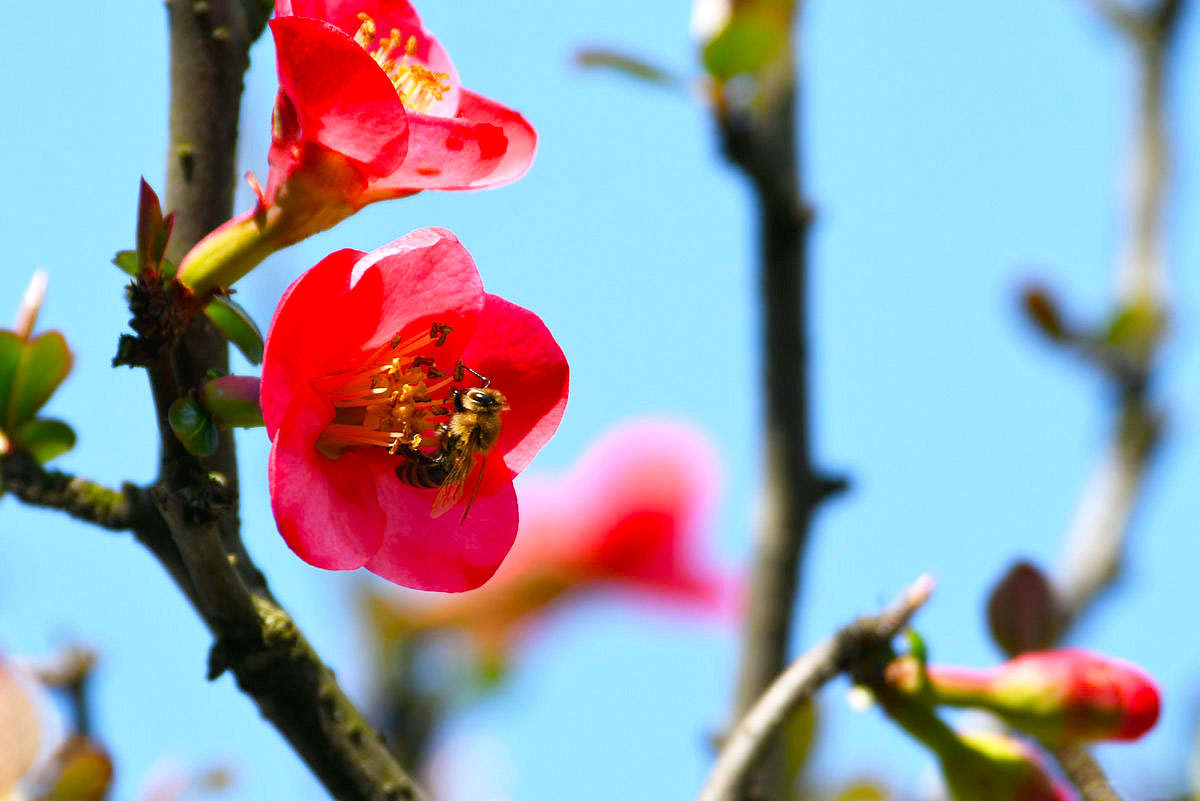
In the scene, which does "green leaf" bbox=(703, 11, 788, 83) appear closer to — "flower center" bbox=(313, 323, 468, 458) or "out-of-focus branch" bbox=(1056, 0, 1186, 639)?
"flower center" bbox=(313, 323, 468, 458)

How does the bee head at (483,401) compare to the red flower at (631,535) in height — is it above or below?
below

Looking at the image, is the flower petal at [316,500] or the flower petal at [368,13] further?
the flower petal at [368,13]

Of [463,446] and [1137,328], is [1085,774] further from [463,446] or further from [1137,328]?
[1137,328]

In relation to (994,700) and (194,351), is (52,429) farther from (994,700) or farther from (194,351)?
(994,700)

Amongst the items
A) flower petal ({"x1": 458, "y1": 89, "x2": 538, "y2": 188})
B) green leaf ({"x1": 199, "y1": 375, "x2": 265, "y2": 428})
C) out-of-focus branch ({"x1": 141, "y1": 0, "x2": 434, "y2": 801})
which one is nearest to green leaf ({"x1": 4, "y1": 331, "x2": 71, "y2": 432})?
out-of-focus branch ({"x1": 141, "y1": 0, "x2": 434, "y2": 801})

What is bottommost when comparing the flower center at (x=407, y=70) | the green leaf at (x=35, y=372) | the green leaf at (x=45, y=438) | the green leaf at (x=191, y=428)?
the green leaf at (x=191, y=428)

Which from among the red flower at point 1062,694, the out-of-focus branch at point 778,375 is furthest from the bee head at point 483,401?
the out-of-focus branch at point 778,375

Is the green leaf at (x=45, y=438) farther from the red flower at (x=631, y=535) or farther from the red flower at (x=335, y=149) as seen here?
the red flower at (x=631, y=535)
